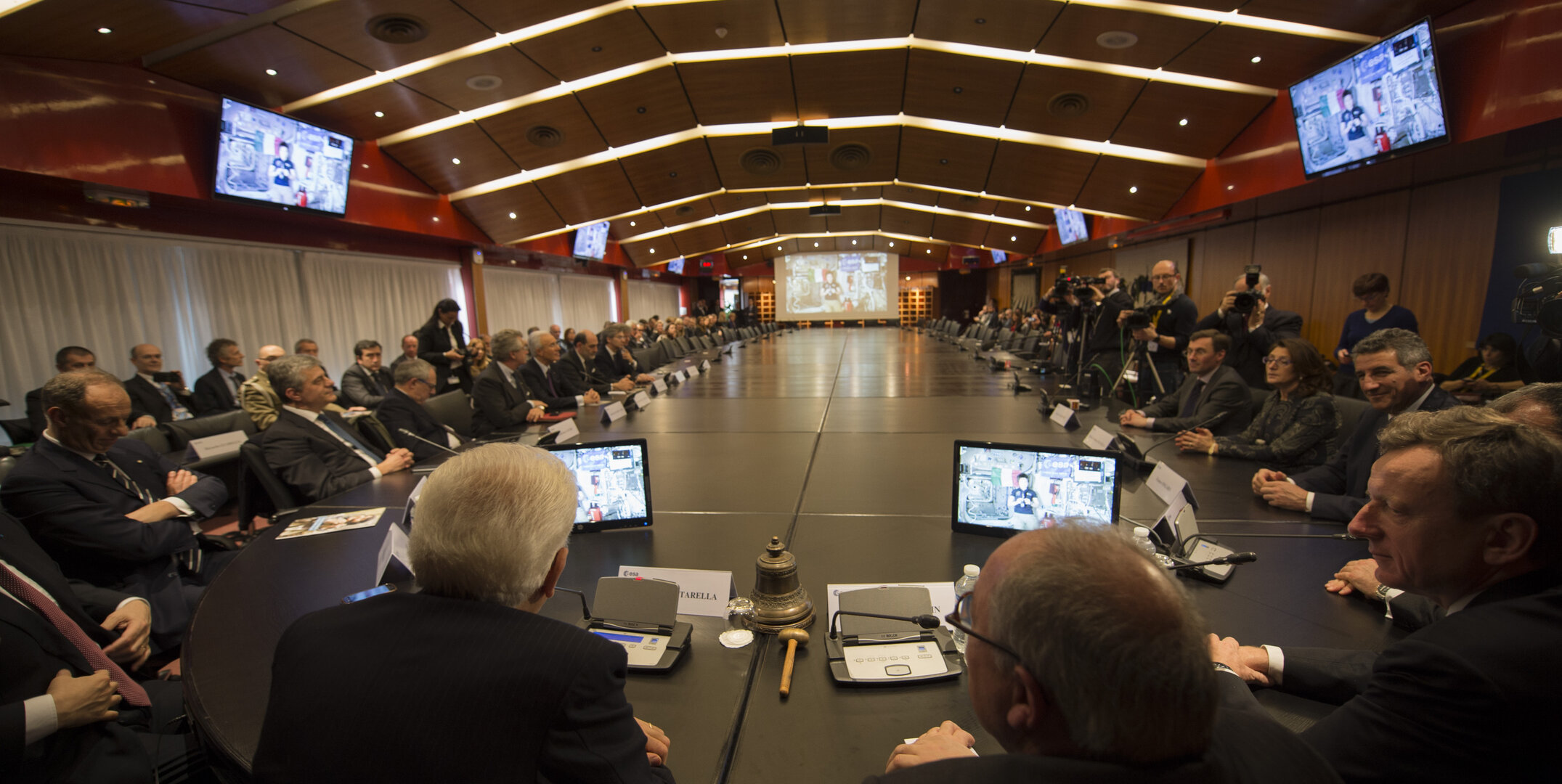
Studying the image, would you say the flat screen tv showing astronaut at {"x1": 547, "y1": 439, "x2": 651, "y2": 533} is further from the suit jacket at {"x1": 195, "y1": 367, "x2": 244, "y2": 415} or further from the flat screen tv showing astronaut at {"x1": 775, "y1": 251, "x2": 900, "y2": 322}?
the flat screen tv showing astronaut at {"x1": 775, "y1": 251, "x2": 900, "y2": 322}

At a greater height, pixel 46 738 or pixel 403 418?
pixel 403 418

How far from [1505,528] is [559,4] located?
18.3ft

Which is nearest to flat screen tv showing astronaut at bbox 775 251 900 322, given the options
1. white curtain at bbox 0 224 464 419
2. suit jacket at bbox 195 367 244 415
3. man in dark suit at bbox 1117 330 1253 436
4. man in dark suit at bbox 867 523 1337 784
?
white curtain at bbox 0 224 464 419

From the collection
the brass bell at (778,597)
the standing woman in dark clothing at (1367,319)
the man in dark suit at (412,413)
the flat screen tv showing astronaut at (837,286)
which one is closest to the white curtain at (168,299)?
the man in dark suit at (412,413)

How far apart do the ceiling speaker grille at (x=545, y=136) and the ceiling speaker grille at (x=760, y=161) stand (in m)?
3.09

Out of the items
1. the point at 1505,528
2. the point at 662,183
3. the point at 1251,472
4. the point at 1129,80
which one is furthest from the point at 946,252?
the point at 1505,528

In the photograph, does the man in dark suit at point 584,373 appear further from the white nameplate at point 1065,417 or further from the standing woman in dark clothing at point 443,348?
the white nameplate at point 1065,417

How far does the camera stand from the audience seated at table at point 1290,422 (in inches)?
90.7

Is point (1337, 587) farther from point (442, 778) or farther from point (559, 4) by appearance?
point (559, 4)

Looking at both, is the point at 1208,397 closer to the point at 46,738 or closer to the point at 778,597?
the point at 778,597

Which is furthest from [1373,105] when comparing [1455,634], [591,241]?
[591,241]

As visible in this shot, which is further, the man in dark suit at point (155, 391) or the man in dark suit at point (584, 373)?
the man in dark suit at point (584, 373)

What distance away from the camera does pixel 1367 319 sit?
13.6ft

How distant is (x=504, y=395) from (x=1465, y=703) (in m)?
4.25
